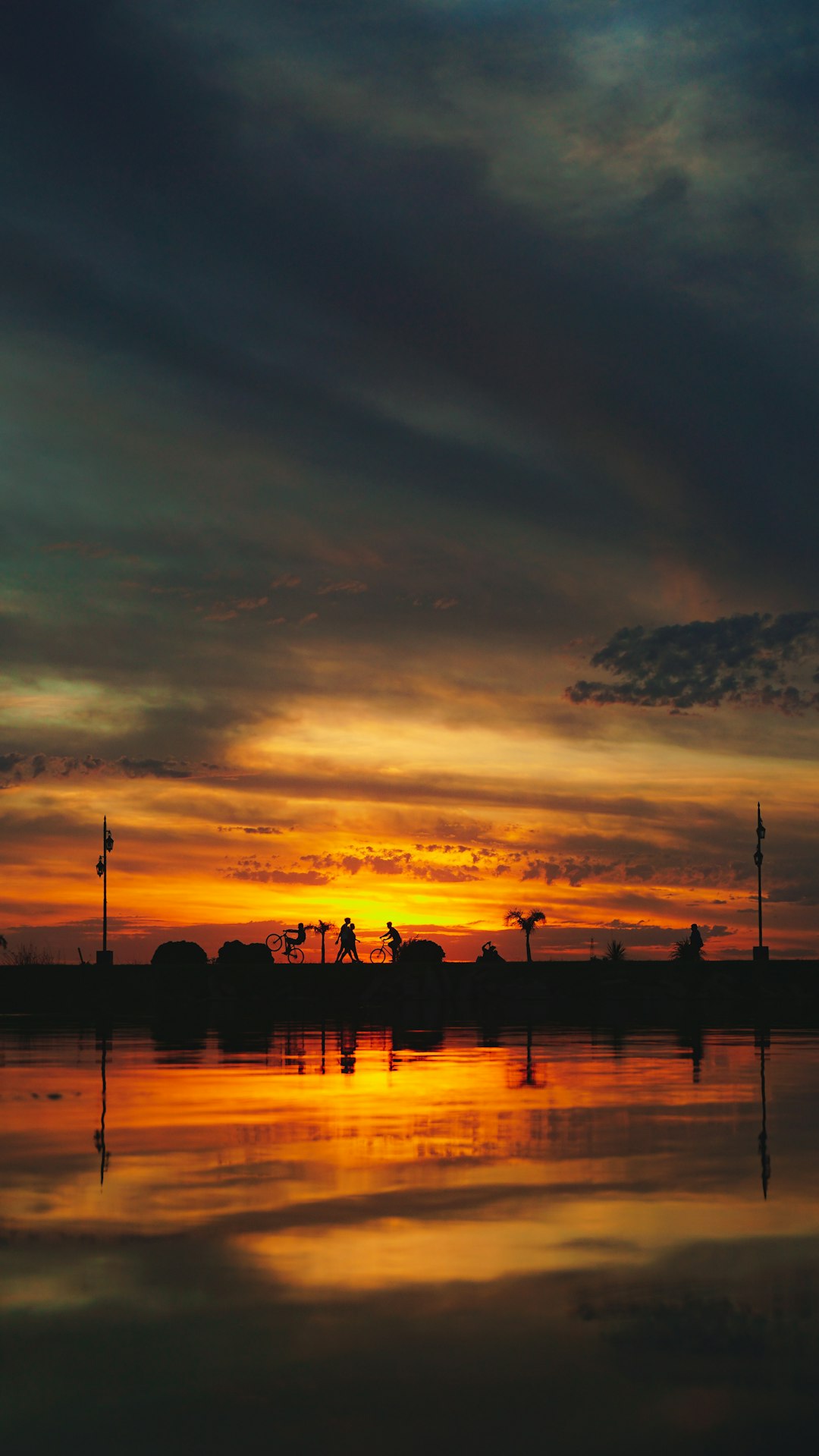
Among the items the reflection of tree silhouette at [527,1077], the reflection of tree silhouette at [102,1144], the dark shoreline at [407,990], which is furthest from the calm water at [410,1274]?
the dark shoreline at [407,990]

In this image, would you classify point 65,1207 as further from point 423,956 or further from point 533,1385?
point 423,956

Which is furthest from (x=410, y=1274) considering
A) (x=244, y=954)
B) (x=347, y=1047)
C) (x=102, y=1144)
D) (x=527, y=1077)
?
(x=244, y=954)

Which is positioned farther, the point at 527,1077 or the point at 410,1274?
the point at 527,1077

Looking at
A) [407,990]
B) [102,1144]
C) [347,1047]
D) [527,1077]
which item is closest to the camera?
[102,1144]

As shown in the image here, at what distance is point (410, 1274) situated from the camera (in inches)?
360

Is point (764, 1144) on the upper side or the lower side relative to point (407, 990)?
upper

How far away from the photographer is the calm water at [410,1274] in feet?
21.6

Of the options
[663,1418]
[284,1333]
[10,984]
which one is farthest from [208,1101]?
[10,984]

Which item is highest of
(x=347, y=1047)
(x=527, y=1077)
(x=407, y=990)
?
(x=527, y=1077)

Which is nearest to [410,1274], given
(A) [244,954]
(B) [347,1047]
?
(B) [347,1047]

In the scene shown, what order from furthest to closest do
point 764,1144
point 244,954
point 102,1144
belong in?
1. point 244,954
2. point 102,1144
3. point 764,1144

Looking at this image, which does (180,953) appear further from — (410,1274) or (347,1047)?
(410,1274)

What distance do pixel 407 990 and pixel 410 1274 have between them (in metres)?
56.1

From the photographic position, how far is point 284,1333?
7.80m
